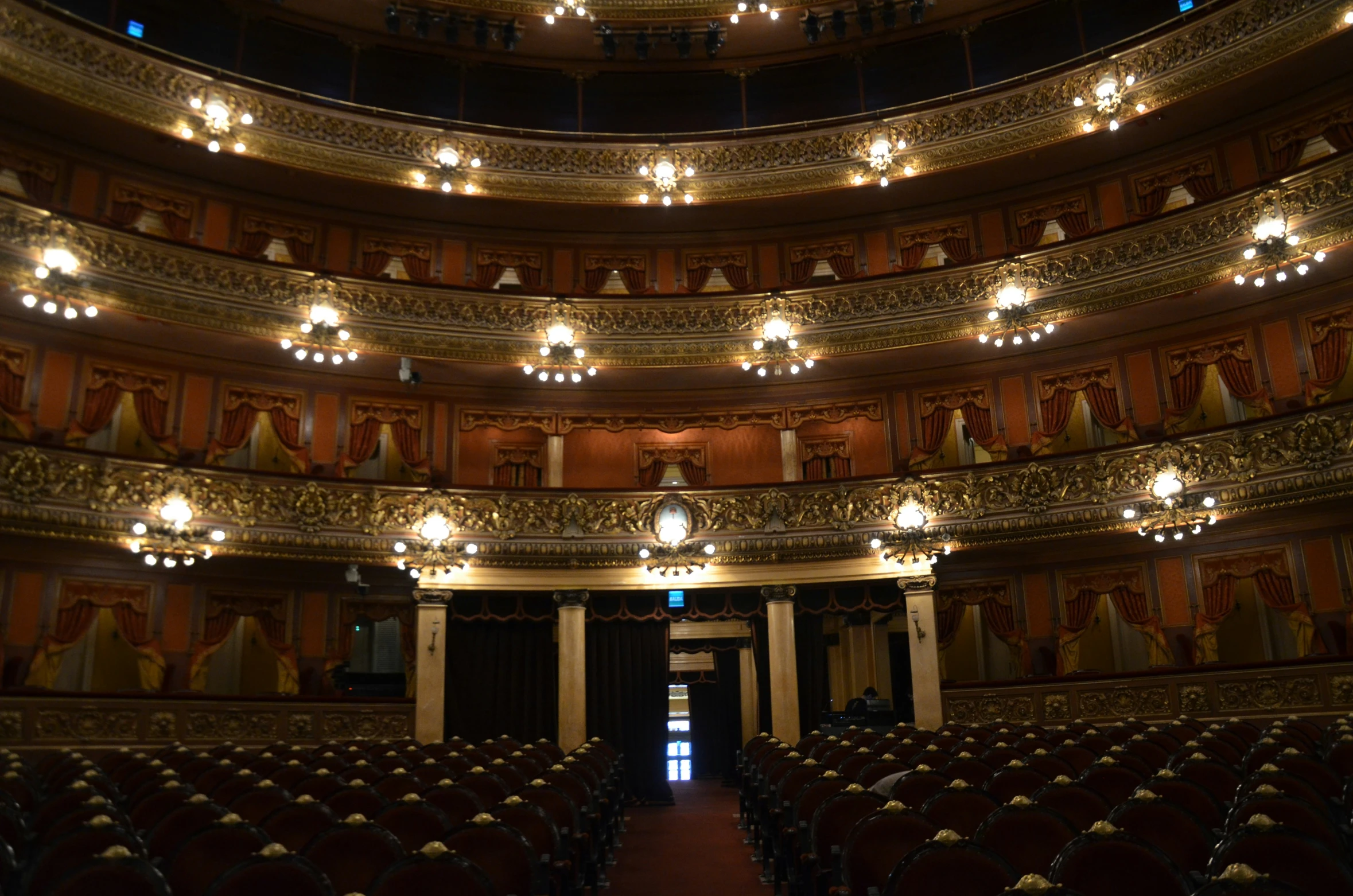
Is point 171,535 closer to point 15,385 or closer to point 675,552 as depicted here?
point 15,385

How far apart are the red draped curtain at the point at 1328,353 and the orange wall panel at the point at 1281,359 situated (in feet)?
0.70

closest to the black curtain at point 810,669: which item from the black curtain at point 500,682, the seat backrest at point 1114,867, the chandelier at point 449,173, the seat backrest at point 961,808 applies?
the black curtain at point 500,682

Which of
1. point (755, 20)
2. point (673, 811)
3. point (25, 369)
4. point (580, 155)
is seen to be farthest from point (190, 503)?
point (755, 20)

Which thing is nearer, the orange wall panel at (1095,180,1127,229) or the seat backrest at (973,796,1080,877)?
the seat backrest at (973,796,1080,877)

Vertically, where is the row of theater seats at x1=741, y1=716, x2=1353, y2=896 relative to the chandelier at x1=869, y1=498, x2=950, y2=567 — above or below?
below

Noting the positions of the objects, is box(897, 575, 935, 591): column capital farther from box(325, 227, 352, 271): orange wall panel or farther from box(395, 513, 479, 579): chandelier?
box(325, 227, 352, 271): orange wall panel

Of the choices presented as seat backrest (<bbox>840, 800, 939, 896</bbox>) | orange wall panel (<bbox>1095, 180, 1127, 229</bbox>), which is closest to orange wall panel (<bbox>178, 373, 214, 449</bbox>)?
seat backrest (<bbox>840, 800, 939, 896</bbox>)

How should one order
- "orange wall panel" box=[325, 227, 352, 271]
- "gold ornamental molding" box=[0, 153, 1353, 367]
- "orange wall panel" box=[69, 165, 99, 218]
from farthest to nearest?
"orange wall panel" box=[325, 227, 352, 271] → "orange wall panel" box=[69, 165, 99, 218] → "gold ornamental molding" box=[0, 153, 1353, 367]

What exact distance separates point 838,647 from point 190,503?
1118 cm

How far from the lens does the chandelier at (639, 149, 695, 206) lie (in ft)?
56.7

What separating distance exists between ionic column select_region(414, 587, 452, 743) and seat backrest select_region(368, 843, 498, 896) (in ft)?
35.6

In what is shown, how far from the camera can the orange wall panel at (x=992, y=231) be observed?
55.8ft

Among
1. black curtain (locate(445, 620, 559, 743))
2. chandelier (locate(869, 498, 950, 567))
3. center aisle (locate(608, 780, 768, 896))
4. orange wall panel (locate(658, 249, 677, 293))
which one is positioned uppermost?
orange wall panel (locate(658, 249, 677, 293))

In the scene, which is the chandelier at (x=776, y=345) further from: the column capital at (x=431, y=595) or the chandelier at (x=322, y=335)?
the chandelier at (x=322, y=335)
